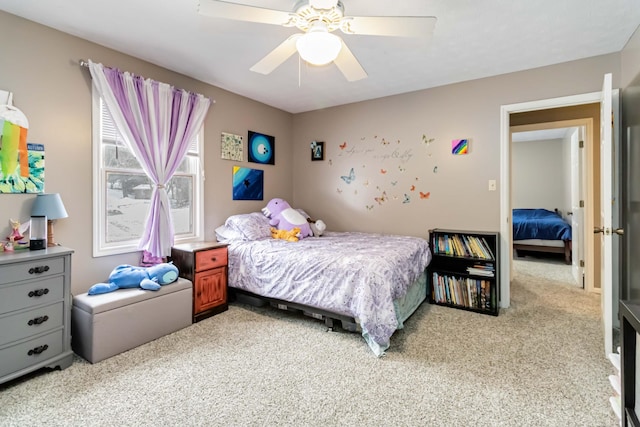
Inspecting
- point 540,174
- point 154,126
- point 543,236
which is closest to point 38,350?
point 154,126

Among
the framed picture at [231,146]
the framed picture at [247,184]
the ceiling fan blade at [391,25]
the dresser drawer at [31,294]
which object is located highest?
the ceiling fan blade at [391,25]

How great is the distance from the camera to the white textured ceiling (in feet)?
6.79

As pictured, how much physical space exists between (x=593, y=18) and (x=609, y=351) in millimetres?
2345

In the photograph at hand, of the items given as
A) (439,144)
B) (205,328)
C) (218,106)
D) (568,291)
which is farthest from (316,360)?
(568,291)

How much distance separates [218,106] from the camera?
3.56 m

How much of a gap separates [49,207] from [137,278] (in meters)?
0.78

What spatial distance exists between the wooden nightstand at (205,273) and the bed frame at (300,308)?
196 mm

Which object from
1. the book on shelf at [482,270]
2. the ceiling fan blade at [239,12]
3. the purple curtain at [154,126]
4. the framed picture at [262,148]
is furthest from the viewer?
the framed picture at [262,148]

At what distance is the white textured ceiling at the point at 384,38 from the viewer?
207 cm

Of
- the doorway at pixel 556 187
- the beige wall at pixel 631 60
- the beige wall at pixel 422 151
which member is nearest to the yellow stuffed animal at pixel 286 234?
the beige wall at pixel 422 151

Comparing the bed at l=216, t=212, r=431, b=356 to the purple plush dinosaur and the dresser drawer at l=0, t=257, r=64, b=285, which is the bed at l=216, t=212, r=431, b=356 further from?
the dresser drawer at l=0, t=257, r=64, b=285

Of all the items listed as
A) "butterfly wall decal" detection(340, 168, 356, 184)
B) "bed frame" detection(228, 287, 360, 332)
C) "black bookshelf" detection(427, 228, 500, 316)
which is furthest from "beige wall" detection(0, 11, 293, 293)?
"black bookshelf" detection(427, 228, 500, 316)

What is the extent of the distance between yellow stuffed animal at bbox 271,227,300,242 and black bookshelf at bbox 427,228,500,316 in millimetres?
1513

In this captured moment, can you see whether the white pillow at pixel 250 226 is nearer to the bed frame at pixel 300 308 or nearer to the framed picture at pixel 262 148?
the bed frame at pixel 300 308
